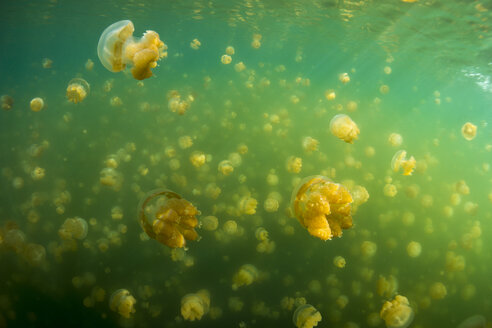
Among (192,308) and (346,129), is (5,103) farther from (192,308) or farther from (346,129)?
(346,129)

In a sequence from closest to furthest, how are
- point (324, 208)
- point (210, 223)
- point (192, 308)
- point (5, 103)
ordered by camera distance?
point (324, 208) → point (192, 308) → point (210, 223) → point (5, 103)

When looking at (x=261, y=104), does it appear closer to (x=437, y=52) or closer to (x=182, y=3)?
(x=182, y=3)

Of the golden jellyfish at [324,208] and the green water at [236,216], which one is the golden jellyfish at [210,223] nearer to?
the green water at [236,216]

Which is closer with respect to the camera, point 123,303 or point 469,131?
point 123,303

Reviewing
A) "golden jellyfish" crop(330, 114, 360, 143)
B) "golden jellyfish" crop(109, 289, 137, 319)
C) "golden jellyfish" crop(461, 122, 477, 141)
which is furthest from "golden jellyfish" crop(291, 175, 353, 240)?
"golden jellyfish" crop(461, 122, 477, 141)

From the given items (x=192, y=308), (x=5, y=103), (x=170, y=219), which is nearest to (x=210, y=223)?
(x=192, y=308)

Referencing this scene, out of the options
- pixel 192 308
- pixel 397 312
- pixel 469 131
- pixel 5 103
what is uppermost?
pixel 469 131
